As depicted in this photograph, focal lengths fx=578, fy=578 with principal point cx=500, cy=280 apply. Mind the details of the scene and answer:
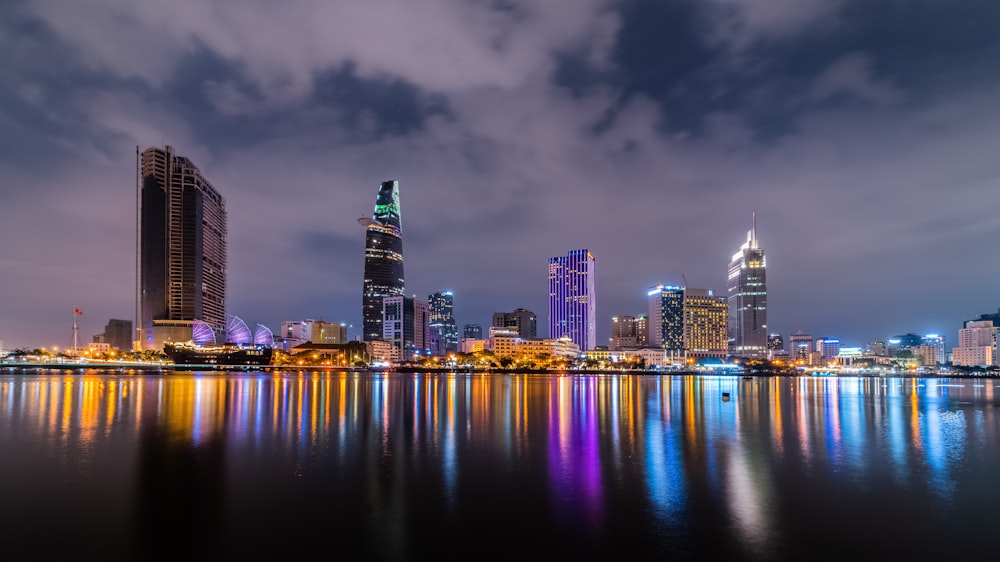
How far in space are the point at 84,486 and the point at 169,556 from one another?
9.89 m

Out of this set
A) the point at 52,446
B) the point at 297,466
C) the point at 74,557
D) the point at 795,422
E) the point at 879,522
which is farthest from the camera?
the point at 795,422

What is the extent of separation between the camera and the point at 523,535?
15.8m

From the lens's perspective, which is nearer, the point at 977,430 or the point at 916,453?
the point at 916,453

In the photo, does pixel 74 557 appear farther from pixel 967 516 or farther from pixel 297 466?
pixel 967 516

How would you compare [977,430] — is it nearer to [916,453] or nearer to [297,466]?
[916,453]

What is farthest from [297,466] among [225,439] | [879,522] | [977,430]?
[977,430]

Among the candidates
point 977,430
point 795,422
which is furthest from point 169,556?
point 977,430

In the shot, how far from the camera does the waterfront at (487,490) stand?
15141mm

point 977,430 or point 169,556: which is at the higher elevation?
point 169,556

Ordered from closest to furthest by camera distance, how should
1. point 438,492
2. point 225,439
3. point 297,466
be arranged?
1. point 438,492
2. point 297,466
3. point 225,439

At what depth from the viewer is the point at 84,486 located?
20.9 meters

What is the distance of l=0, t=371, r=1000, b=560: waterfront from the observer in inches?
596

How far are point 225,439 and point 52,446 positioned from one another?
7.80 metres

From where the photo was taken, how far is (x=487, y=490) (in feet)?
68.2
